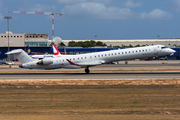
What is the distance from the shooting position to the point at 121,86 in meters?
25.0

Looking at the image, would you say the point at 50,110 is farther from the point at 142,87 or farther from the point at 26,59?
the point at 26,59

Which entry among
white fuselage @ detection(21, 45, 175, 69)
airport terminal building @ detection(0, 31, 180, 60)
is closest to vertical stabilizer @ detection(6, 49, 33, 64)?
white fuselage @ detection(21, 45, 175, 69)

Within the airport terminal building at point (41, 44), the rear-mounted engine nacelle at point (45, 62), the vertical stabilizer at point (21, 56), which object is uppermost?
the airport terminal building at point (41, 44)

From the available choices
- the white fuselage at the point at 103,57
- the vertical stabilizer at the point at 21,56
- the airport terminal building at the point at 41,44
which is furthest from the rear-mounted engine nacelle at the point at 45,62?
the airport terminal building at the point at 41,44

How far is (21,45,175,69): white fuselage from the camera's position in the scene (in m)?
39.2

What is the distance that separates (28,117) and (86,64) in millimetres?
25181

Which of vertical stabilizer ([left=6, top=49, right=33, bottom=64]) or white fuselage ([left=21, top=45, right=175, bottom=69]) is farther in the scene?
vertical stabilizer ([left=6, top=49, right=33, bottom=64])

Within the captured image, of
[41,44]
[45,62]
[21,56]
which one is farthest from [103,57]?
[41,44]

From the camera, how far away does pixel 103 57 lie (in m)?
39.4

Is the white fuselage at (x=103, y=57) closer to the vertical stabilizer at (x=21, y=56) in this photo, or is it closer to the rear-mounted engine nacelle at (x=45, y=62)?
the rear-mounted engine nacelle at (x=45, y=62)

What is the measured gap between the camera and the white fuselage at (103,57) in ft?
128

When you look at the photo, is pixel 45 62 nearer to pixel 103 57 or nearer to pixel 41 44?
pixel 103 57

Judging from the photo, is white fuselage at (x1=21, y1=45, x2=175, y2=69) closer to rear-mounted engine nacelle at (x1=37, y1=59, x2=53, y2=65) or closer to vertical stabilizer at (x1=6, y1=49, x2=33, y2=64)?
rear-mounted engine nacelle at (x1=37, y1=59, x2=53, y2=65)

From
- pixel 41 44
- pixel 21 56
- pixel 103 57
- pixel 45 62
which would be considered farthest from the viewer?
pixel 41 44
